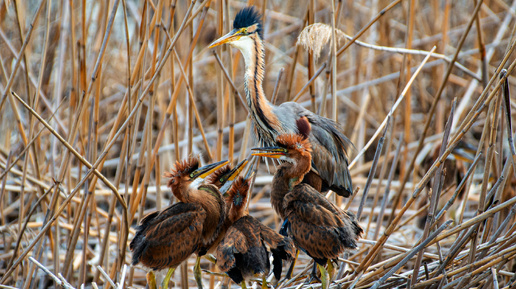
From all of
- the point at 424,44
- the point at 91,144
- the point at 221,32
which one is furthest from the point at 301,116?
the point at 424,44

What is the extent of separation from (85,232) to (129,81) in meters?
0.97

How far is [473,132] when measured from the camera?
21.2 feet

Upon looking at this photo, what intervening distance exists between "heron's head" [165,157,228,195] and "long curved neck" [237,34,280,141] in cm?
76

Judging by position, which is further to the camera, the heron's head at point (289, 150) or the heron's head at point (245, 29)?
the heron's head at point (245, 29)

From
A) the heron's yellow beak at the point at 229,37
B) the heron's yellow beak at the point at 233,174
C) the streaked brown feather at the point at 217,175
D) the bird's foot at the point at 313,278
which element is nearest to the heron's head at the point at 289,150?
the heron's yellow beak at the point at 233,174

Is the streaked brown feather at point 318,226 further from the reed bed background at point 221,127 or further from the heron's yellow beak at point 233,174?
the heron's yellow beak at point 233,174

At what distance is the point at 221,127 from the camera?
3223mm

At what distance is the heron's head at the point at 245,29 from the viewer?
3291 millimetres

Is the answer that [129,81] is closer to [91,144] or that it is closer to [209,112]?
[91,144]

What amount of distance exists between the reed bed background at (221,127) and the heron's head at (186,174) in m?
0.29

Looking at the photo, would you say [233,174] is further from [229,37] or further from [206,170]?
[229,37]

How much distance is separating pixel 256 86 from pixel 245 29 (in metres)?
0.38

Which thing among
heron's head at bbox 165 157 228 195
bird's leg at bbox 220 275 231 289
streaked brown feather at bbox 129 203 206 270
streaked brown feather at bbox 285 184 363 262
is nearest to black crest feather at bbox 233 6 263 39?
heron's head at bbox 165 157 228 195

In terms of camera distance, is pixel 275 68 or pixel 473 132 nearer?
pixel 473 132
